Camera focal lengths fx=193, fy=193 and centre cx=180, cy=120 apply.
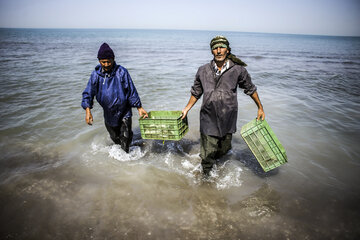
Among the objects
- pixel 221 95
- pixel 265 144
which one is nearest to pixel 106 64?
pixel 221 95

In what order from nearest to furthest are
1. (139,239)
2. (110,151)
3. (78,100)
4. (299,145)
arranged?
(139,239) < (110,151) < (299,145) < (78,100)

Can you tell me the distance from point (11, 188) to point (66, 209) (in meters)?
1.34

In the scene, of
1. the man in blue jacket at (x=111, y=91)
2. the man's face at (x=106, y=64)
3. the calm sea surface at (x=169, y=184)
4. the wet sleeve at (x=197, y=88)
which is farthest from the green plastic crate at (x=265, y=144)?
the man's face at (x=106, y=64)

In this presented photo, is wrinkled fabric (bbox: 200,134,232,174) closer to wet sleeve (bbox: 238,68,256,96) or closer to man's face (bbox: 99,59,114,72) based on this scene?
wet sleeve (bbox: 238,68,256,96)

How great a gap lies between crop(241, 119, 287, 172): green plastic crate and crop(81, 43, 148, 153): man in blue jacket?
206cm

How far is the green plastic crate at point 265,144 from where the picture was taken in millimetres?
3176

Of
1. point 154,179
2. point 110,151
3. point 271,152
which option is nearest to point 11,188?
point 110,151

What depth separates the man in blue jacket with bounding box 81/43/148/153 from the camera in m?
3.54

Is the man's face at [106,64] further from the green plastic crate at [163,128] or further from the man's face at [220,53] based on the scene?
the man's face at [220,53]

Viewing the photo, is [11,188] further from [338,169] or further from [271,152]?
[338,169]

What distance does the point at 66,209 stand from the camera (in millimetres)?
3150

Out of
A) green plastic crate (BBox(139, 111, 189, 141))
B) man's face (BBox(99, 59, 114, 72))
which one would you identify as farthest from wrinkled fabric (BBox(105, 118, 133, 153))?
man's face (BBox(99, 59, 114, 72))

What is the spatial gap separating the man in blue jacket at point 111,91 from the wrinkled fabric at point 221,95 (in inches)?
53.2

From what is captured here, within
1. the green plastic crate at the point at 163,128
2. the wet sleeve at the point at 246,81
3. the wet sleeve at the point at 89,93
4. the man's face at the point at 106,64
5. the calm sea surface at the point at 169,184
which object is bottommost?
the calm sea surface at the point at 169,184
